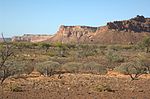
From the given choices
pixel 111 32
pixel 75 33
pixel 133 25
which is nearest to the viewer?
pixel 111 32

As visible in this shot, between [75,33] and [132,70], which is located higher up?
[132,70]

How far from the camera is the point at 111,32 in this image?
6442 inches

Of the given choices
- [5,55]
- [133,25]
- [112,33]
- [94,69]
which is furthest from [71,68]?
[133,25]

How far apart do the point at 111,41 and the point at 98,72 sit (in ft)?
400

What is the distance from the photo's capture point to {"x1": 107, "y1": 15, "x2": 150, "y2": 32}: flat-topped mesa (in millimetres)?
169600

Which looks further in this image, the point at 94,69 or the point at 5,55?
the point at 94,69

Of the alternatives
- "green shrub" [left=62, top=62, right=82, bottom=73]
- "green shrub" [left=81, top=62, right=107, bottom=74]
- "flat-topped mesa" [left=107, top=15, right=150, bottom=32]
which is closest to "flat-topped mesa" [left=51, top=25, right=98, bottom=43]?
"flat-topped mesa" [left=107, top=15, right=150, bottom=32]

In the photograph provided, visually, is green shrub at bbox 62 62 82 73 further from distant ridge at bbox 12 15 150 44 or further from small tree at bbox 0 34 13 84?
distant ridge at bbox 12 15 150 44

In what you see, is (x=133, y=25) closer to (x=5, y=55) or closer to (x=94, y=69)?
(x=94, y=69)

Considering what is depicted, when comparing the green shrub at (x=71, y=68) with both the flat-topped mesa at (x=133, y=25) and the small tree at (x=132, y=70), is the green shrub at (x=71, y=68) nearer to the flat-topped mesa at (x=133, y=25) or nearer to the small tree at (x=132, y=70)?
the small tree at (x=132, y=70)

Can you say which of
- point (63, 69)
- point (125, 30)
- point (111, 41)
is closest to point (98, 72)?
point (63, 69)

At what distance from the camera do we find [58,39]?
193m

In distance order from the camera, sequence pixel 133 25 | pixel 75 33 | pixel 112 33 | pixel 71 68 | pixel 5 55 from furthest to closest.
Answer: pixel 75 33 → pixel 133 25 → pixel 112 33 → pixel 71 68 → pixel 5 55

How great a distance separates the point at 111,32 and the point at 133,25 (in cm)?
1840
